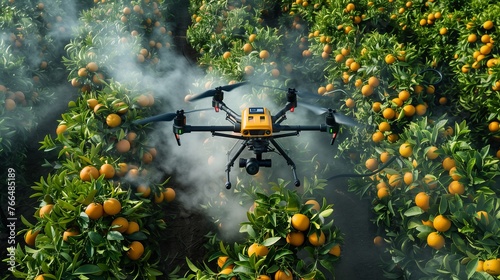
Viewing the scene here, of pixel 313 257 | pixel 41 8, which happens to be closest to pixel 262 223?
pixel 313 257

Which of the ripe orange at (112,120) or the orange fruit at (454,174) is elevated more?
the orange fruit at (454,174)

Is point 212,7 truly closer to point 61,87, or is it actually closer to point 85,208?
point 61,87

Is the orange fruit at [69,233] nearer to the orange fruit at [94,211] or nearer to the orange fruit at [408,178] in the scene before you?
the orange fruit at [94,211]

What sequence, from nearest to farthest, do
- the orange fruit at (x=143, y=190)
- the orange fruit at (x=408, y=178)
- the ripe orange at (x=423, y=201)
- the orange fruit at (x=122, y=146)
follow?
the ripe orange at (x=423, y=201), the orange fruit at (x=408, y=178), the orange fruit at (x=143, y=190), the orange fruit at (x=122, y=146)

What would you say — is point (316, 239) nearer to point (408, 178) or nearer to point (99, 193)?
point (408, 178)

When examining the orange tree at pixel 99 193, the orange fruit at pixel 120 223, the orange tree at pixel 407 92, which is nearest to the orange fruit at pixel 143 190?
the orange tree at pixel 99 193

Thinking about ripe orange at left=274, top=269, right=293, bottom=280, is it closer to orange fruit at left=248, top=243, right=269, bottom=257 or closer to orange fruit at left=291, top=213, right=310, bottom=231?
orange fruit at left=248, top=243, right=269, bottom=257
